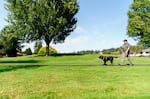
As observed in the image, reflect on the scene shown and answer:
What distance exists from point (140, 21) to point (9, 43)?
30321 mm

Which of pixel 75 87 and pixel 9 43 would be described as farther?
pixel 9 43

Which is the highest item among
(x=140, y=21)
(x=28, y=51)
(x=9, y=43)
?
(x=140, y=21)

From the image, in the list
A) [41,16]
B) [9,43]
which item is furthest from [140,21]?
[9,43]

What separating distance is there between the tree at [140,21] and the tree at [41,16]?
13.8 metres

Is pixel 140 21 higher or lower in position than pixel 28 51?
higher

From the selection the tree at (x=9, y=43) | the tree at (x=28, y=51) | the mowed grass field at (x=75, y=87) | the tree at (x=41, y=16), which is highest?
the tree at (x=41, y=16)

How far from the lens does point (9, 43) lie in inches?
2886

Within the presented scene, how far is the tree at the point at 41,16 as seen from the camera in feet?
189

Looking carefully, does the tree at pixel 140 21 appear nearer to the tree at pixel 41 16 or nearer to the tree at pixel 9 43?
the tree at pixel 41 16

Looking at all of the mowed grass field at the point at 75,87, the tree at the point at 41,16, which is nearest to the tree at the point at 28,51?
the tree at the point at 41,16

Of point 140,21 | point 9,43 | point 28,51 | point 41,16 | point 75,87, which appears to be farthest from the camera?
point 28,51

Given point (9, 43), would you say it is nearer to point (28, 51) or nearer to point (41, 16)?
point (28, 51)

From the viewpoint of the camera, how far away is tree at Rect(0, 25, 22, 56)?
60.7m

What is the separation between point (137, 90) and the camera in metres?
14.0
